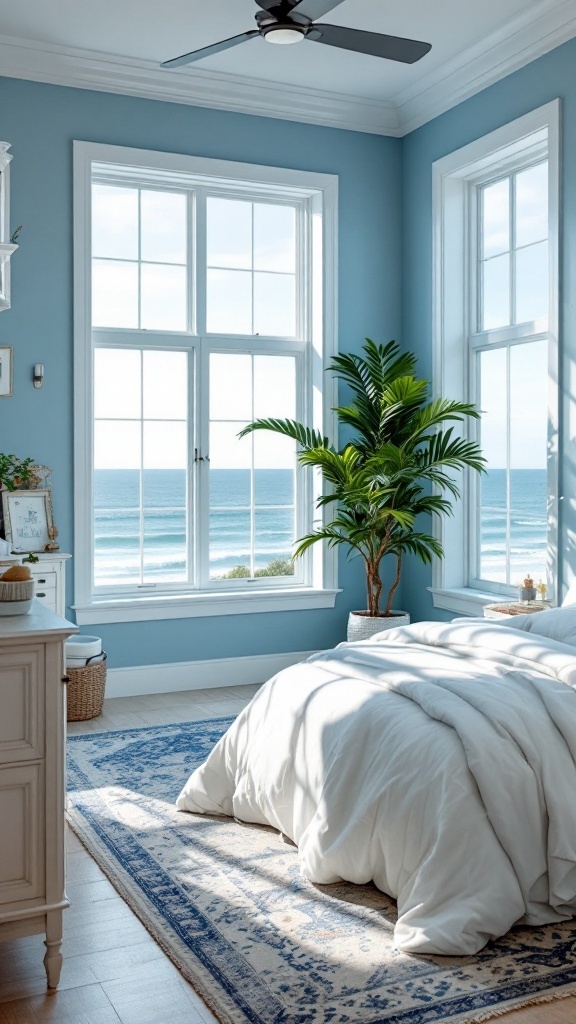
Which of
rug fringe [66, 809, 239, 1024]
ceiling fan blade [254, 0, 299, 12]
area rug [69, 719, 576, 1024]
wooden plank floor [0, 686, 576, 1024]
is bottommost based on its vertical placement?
wooden plank floor [0, 686, 576, 1024]

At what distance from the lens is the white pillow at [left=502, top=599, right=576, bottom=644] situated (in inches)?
129

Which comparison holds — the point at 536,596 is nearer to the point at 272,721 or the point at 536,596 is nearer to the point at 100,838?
the point at 272,721

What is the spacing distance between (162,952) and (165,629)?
3014mm

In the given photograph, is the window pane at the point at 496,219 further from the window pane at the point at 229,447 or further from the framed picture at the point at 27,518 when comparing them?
the framed picture at the point at 27,518

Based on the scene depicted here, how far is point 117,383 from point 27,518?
1.00m

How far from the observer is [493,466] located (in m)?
5.35

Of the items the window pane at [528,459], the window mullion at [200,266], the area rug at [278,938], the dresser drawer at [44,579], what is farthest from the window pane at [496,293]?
the area rug at [278,938]

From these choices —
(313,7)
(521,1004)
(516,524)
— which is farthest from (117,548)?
(521,1004)

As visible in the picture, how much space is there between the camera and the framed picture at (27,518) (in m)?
4.88

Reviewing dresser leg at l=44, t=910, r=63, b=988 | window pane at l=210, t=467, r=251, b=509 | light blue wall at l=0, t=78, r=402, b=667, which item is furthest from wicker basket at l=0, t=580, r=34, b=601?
window pane at l=210, t=467, r=251, b=509

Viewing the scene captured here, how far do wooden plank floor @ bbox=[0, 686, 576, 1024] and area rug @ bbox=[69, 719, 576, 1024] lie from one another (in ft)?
0.13

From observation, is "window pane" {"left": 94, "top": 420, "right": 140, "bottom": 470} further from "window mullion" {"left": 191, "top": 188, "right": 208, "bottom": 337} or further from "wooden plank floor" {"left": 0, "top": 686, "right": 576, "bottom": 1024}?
"wooden plank floor" {"left": 0, "top": 686, "right": 576, "bottom": 1024}

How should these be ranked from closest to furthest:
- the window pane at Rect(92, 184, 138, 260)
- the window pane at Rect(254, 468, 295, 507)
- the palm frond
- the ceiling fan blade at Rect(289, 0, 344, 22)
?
the ceiling fan blade at Rect(289, 0, 344, 22) → the palm frond → the window pane at Rect(92, 184, 138, 260) → the window pane at Rect(254, 468, 295, 507)

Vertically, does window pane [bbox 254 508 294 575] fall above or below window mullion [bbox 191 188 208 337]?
below
